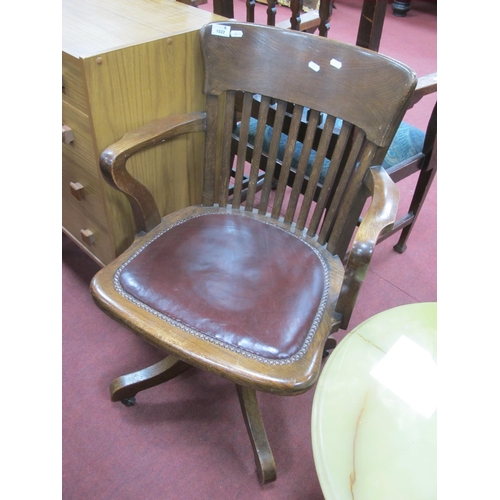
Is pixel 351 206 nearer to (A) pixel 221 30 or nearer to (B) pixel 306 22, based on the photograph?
(A) pixel 221 30

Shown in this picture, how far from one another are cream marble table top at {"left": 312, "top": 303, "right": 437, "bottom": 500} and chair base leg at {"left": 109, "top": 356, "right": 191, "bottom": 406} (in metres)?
0.58

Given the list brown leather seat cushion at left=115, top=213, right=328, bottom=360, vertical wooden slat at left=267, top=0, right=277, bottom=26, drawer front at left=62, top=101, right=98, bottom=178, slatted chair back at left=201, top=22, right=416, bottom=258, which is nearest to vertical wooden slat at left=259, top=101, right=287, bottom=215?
slatted chair back at left=201, top=22, right=416, bottom=258

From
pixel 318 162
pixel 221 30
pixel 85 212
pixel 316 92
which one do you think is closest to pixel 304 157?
pixel 318 162

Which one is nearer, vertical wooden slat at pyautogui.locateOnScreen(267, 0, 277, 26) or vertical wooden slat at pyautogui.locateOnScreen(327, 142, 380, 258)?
vertical wooden slat at pyautogui.locateOnScreen(327, 142, 380, 258)

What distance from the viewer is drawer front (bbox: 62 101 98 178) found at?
1088 mm

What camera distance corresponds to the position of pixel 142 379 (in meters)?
1.26

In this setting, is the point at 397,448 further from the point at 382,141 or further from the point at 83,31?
the point at 83,31

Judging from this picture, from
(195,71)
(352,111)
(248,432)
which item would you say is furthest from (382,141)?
(248,432)

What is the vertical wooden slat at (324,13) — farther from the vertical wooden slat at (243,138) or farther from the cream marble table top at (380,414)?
the cream marble table top at (380,414)

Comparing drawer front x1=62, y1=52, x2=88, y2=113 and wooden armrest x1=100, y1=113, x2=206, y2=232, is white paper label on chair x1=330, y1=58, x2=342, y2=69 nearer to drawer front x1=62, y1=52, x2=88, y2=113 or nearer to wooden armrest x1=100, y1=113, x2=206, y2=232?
wooden armrest x1=100, y1=113, x2=206, y2=232

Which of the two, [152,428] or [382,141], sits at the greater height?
[382,141]

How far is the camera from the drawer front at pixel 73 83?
3.20 ft

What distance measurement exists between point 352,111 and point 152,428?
1.03 metres

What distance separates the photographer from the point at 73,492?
1129mm
